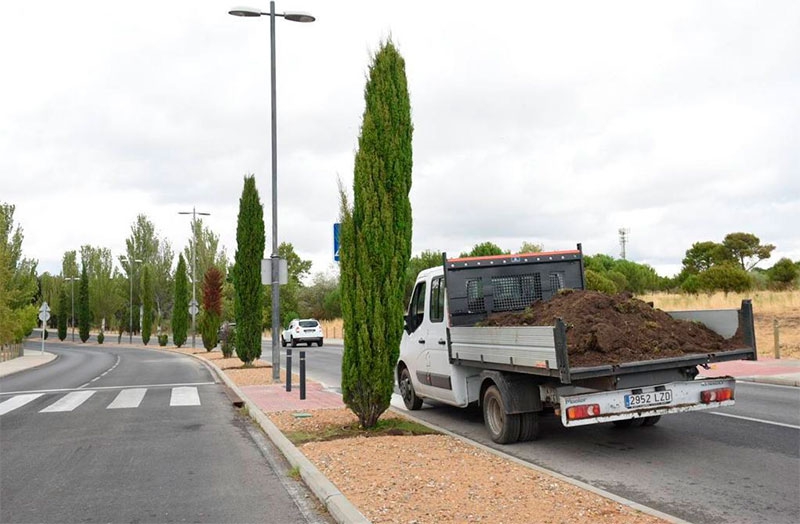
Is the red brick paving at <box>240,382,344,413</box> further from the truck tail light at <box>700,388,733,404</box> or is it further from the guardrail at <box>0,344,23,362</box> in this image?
the guardrail at <box>0,344,23,362</box>

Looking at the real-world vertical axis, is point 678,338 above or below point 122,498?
above

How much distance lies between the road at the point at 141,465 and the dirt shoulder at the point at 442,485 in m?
0.51

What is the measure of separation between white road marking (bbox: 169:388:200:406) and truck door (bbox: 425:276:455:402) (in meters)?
5.98

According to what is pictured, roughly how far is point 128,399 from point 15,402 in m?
2.46

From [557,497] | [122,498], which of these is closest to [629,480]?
[557,497]

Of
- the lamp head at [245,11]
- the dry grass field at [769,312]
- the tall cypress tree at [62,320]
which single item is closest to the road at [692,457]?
the lamp head at [245,11]

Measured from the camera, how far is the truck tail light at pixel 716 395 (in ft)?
24.6

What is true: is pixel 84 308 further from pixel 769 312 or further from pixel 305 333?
pixel 769 312

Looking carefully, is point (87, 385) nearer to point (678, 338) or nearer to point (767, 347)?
point (678, 338)

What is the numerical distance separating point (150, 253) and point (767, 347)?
2780 inches

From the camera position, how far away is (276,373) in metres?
17.0

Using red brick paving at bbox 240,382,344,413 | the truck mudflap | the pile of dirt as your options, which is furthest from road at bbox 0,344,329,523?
the pile of dirt

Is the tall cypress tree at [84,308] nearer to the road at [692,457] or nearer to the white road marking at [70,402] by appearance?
the white road marking at [70,402]

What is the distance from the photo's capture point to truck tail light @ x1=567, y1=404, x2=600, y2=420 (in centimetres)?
702
